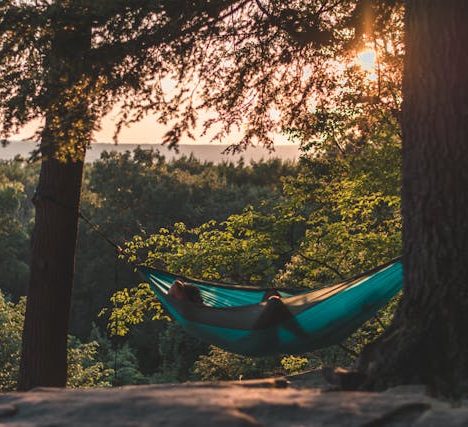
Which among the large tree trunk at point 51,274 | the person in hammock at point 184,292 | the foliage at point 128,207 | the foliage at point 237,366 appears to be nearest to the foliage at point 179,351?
the foliage at point 128,207

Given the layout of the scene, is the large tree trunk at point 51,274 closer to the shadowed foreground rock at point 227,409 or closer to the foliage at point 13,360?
the shadowed foreground rock at point 227,409

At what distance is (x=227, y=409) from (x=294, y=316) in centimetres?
214

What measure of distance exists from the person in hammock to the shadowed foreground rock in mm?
2280

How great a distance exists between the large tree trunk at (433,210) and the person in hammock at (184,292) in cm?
200

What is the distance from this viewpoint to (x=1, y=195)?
30.5 meters

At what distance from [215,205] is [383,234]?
58.8 feet

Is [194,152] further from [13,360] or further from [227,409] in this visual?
[227,409]

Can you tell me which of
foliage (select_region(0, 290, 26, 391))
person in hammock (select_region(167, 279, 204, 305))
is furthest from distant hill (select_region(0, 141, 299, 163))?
foliage (select_region(0, 290, 26, 391))

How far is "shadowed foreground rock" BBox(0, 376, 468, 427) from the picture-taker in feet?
8.11

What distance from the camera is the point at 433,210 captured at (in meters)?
3.32

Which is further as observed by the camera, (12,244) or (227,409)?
(12,244)

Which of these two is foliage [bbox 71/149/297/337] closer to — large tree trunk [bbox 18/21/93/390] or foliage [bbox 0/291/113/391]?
foliage [bbox 0/291/113/391]

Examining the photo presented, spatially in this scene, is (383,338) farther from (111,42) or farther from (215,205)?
(215,205)

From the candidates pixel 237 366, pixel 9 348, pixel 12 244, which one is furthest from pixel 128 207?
pixel 237 366
